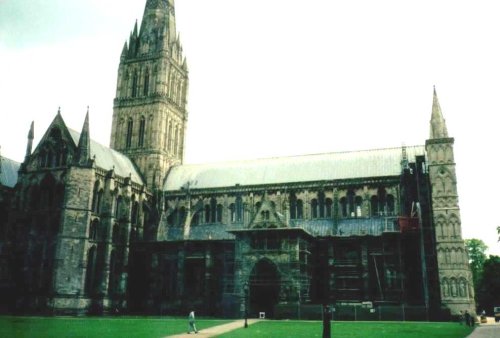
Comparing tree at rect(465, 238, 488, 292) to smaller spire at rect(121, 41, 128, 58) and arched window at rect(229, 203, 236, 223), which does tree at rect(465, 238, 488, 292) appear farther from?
smaller spire at rect(121, 41, 128, 58)

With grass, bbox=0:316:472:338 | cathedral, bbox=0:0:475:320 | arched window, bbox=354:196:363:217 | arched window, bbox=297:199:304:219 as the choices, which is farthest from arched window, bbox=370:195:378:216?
grass, bbox=0:316:472:338

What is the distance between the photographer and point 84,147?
55312 millimetres

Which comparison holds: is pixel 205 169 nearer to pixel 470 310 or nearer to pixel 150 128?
pixel 150 128

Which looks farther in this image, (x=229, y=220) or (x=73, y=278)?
(x=229, y=220)

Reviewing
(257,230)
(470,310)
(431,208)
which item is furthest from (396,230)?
(257,230)

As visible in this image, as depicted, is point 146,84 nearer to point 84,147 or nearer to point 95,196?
A: point 84,147

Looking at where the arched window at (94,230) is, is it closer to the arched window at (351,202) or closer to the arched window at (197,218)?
the arched window at (197,218)

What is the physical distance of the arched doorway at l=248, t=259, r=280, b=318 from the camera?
48531mm

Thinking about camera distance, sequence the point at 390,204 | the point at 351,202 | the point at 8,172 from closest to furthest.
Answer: the point at 390,204
the point at 351,202
the point at 8,172

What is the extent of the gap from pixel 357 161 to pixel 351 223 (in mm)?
9045

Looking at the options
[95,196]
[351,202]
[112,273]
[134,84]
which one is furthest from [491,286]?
[134,84]

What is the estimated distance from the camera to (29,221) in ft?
184

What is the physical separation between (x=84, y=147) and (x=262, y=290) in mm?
26645

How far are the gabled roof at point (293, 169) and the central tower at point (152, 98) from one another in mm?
4136
